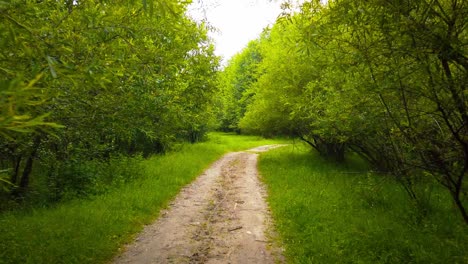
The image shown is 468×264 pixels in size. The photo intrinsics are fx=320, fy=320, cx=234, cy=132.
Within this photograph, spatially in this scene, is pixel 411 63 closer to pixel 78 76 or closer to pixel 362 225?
pixel 78 76

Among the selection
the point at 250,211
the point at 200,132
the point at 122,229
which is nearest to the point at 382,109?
the point at 250,211

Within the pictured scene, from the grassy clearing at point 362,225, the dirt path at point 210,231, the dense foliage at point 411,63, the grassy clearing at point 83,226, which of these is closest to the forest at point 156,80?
the dense foliage at point 411,63

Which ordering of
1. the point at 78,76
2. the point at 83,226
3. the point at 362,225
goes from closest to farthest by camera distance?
the point at 78,76 < the point at 83,226 < the point at 362,225

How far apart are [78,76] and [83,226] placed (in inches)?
220

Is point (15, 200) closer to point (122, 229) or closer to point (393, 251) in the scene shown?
point (122, 229)

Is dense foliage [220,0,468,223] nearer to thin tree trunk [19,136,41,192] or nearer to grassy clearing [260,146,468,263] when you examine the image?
grassy clearing [260,146,468,263]

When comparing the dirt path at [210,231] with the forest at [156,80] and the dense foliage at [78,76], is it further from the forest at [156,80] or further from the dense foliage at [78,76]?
the dense foliage at [78,76]

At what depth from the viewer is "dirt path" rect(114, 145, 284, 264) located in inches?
255

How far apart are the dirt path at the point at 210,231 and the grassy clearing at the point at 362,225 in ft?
1.87

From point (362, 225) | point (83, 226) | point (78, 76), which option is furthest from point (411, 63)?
point (83, 226)

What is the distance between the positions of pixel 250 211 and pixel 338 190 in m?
3.64

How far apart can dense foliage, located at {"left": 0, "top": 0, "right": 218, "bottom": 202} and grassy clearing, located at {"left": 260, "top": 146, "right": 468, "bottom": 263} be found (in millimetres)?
4372

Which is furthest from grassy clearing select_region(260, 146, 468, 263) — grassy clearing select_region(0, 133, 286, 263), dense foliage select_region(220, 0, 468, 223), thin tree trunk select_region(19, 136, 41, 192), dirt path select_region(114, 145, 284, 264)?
thin tree trunk select_region(19, 136, 41, 192)

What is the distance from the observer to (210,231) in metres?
7.90
